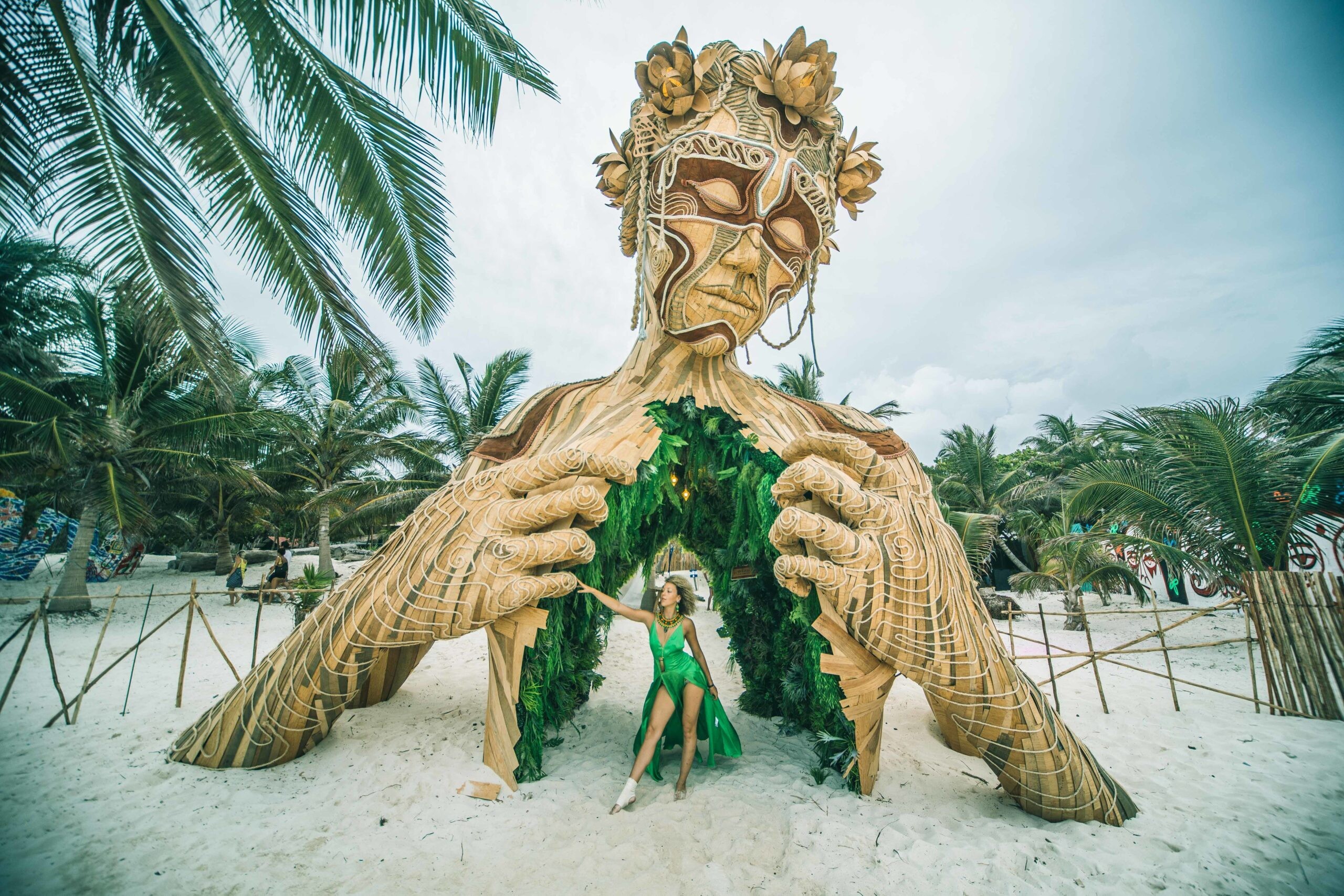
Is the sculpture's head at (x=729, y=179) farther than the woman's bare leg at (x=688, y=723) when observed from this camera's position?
Yes

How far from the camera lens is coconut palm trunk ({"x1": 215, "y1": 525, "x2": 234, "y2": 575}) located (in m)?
17.2

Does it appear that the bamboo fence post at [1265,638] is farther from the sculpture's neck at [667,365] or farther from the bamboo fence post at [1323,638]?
the sculpture's neck at [667,365]

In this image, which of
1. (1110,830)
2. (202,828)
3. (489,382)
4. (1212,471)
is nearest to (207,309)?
(202,828)

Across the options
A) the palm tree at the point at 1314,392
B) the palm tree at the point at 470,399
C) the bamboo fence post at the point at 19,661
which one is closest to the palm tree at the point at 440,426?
the palm tree at the point at 470,399

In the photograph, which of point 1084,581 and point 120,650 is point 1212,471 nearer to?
point 1084,581

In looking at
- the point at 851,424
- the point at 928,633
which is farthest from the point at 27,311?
the point at 928,633

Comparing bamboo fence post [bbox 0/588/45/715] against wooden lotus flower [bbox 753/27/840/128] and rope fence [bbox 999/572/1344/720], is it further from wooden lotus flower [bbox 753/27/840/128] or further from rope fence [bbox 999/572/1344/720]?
rope fence [bbox 999/572/1344/720]

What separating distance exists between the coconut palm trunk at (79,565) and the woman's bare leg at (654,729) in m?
12.4

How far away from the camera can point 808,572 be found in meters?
2.87

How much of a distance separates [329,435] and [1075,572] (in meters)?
18.0

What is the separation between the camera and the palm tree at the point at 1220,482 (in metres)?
6.37

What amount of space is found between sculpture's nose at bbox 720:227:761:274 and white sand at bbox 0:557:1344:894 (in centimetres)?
340

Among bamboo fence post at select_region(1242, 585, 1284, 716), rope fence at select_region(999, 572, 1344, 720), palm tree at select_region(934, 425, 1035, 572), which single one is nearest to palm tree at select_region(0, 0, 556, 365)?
rope fence at select_region(999, 572, 1344, 720)

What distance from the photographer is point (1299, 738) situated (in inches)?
169
